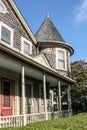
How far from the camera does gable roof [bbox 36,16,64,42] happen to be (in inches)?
988

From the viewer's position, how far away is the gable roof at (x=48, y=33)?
25.1 meters

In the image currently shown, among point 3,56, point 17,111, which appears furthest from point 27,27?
point 3,56

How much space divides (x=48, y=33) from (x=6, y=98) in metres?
10.2

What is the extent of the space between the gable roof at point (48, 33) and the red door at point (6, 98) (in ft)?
26.1

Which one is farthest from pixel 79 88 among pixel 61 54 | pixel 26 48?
pixel 26 48

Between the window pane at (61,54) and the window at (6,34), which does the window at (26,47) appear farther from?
the window pane at (61,54)

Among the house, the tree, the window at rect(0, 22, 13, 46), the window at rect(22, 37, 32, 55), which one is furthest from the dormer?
the window at rect(0, 22, 13, 46)

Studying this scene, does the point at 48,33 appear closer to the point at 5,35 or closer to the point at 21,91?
the point at 5,35

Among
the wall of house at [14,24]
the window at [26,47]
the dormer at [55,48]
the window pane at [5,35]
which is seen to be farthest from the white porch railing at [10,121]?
the dormer at [55,48]

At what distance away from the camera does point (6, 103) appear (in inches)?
688

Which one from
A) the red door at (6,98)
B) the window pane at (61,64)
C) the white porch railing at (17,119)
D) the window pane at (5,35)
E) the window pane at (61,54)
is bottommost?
the white porch railing at (17,119)

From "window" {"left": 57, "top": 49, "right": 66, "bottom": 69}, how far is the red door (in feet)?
25.9

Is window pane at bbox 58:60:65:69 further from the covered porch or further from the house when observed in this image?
the covered porch

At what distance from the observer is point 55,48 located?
2461 cm
